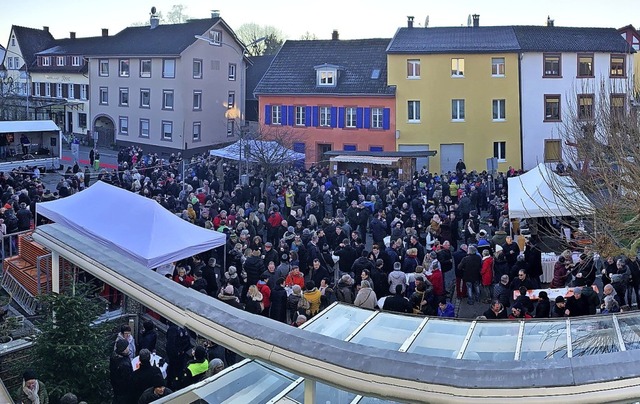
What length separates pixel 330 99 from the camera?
Answer: 136 feet

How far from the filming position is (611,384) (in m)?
3.51

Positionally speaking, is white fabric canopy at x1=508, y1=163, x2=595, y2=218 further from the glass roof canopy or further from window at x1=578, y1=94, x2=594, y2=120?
the glass roof canopy

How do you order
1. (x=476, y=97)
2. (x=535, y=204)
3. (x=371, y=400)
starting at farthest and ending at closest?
(x=476, y=97)
(x=535, y=204)
(x=371, y=400)

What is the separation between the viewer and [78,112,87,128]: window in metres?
55.2

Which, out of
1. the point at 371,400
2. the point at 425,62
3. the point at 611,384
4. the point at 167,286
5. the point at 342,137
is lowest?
the point at 371,400

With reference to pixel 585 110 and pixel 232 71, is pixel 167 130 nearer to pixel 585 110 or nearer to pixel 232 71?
pixel 232 71

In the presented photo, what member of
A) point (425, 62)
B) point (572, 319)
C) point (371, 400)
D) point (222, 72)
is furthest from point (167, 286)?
point (222, 72)

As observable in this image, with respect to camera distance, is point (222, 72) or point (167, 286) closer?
point (167, 286)

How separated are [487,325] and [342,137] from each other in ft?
113

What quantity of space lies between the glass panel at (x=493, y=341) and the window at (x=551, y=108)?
33.7 metres

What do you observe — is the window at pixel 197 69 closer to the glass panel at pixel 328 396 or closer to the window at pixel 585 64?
the window at pixel 585 64

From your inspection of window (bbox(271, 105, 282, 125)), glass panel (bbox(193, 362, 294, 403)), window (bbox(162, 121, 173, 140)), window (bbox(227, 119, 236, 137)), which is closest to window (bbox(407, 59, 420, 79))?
window (bbox(271, 105, 282, 125))

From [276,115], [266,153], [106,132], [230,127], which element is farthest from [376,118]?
[106,132]

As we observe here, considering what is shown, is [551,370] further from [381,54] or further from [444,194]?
[381,54]
